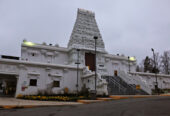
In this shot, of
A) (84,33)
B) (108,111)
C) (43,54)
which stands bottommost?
(108,111)

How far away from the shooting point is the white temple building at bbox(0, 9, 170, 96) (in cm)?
2008

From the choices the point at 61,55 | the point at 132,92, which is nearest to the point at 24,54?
the point at 61,55

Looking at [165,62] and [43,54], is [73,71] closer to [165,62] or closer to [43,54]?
[43,54]

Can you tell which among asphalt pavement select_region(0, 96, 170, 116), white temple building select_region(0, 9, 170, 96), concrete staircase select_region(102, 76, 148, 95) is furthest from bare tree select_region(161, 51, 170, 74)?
asphalt pavement select_region(0, 96, 170, 116)

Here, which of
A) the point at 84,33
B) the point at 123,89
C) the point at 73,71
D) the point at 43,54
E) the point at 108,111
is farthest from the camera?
the point at 84,33

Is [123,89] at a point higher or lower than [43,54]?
lower

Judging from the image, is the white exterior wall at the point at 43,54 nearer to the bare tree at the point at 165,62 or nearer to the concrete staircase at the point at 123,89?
the concrete staircase at the point at 123,89

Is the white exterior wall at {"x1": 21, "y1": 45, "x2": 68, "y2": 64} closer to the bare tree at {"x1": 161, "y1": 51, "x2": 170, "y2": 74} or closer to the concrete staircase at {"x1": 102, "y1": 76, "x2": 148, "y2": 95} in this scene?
the concrete staircase at {"x1": 102, "y1": 76, "x2": 148, "y2": 95}

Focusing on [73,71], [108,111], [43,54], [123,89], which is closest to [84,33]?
[43,54]

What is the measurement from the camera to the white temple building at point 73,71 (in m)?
20.1

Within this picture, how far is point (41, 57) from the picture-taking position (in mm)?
29875

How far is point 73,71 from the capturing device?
24.4 metres

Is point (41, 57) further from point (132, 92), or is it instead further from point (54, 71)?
point (132, 92)

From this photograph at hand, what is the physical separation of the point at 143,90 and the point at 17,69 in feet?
63.1
